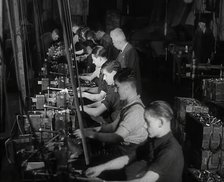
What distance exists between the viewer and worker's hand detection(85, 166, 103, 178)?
133 inches

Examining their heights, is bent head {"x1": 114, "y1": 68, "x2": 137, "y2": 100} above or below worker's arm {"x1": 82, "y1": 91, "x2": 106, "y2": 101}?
above

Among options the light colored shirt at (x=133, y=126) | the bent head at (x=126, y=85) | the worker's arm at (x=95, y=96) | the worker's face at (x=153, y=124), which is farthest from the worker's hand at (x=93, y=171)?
the worker's arm at (x=95, y=96)

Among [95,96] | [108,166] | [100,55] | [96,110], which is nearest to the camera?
[108,166]

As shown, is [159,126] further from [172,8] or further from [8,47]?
[172,8]

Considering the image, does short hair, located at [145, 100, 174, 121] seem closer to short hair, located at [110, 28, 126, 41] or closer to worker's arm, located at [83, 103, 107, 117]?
worker's arm, located at [83, 103, 107, 117]

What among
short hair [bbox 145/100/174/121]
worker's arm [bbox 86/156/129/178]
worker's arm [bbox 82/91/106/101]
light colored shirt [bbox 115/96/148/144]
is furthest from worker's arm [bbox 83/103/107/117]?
short hair [bbox 145/100/174/121]

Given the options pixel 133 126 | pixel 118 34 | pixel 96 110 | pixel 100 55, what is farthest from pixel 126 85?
pixel 118 34

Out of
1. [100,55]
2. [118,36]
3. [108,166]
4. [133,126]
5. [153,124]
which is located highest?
[118,36]

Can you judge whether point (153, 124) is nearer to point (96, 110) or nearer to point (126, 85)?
point (126, 85)

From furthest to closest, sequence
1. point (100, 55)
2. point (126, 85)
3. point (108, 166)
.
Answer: point (100, 55), point (126, 85), point (108, 166)

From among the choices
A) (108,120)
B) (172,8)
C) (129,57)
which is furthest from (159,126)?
(172,8)

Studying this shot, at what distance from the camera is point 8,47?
40.7ft

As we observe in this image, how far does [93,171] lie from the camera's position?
3.43 meters

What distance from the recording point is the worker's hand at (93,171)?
338 centimetres
